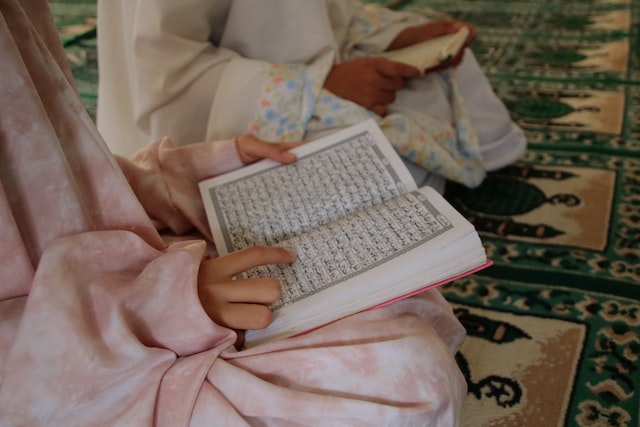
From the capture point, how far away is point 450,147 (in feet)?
4.21

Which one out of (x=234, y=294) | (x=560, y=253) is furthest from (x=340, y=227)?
(x=560, y=253)

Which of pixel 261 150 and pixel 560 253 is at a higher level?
pixel 261 150

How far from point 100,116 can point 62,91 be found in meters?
0.70

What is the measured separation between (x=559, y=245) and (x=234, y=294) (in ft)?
2.53

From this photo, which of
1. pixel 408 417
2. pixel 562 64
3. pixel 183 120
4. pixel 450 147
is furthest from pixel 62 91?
pixel 562 64

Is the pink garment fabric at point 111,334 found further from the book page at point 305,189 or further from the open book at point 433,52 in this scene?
the open book at point 433,52

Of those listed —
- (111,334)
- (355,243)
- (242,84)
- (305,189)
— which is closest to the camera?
(111,334)

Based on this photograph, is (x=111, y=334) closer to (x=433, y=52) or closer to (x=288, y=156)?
(x=288, y=156)

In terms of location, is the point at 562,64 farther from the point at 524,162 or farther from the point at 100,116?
the point at 100,116

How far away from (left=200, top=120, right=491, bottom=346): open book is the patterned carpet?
0.32m

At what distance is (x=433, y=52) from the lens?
3.97 feet

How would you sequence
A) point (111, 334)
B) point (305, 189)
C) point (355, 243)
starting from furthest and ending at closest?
point (305, 189), point (355, 243), point (111, 334)

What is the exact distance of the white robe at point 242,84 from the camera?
1104mm

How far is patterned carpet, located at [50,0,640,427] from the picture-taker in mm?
871
